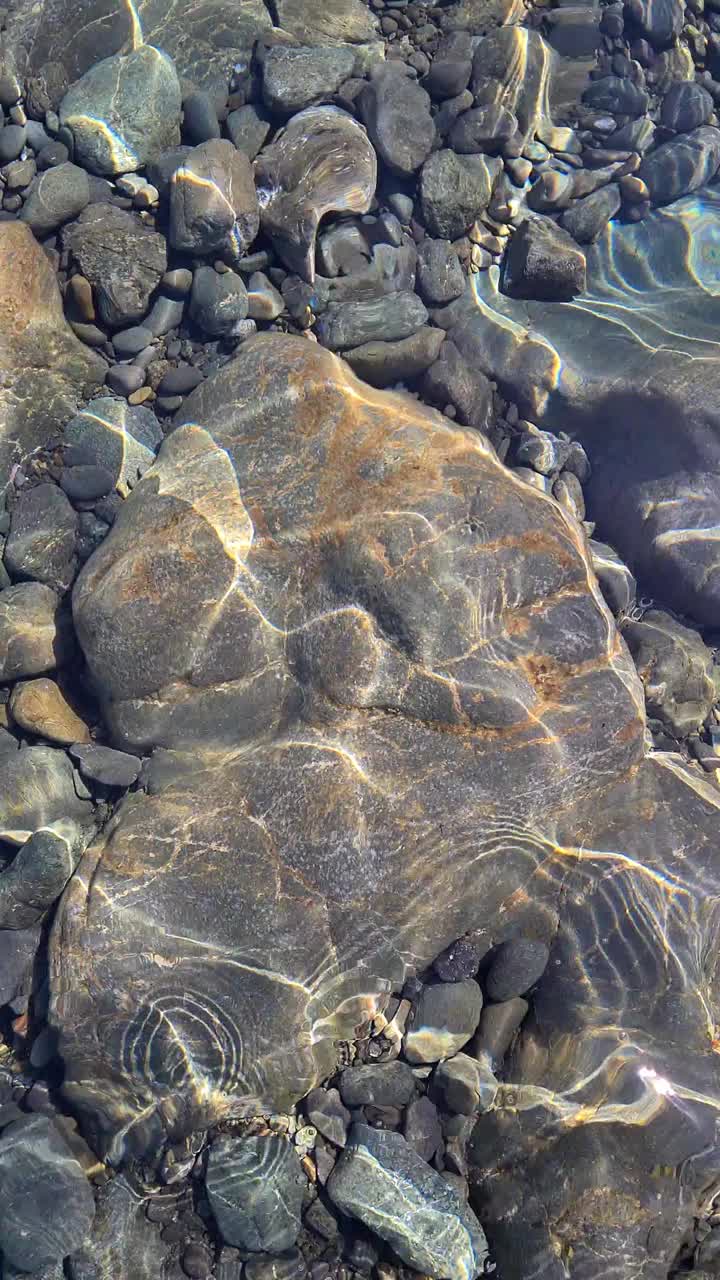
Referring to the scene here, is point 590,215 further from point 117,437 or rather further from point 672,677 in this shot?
point 117,437

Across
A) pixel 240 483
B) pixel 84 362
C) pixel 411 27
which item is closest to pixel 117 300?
pixel 84 362

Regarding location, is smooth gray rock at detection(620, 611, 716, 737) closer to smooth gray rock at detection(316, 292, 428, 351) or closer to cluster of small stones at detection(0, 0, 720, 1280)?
cluster of small stones at detection(0, 0, 720, 1280)

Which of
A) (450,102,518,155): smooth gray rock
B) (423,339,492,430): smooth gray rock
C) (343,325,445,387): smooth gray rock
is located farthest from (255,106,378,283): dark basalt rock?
(423,339,492,430): smooth gray rock

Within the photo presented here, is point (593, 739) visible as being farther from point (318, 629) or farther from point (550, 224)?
point (550, 224)

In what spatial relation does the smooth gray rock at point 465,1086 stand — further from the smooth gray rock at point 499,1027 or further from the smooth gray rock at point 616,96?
the smooth gray rock at point 616,96

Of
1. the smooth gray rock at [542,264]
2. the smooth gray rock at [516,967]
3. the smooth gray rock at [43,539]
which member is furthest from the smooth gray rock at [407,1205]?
the smooth gray rock at [542,264]

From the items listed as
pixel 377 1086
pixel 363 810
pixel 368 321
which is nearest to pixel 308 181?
pixel 368 321
